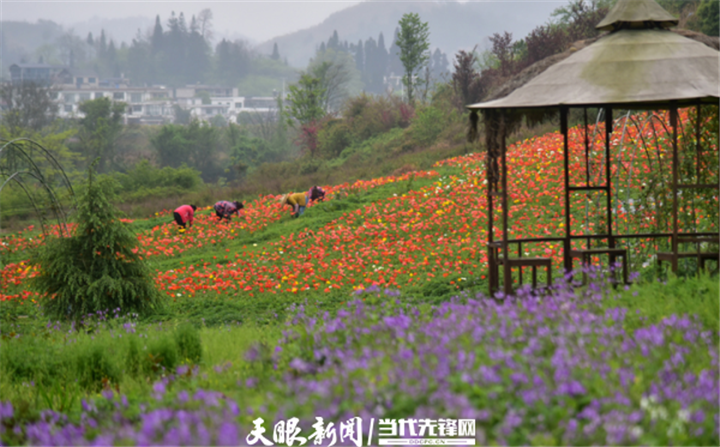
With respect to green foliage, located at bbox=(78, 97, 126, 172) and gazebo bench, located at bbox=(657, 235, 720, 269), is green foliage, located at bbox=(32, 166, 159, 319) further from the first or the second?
green foliage, located at bbox=(78, 97, 126, 172)

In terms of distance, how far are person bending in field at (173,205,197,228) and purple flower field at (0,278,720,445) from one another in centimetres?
1156

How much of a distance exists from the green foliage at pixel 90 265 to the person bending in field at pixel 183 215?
672 centimetres

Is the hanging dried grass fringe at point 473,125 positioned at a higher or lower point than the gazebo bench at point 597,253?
higher

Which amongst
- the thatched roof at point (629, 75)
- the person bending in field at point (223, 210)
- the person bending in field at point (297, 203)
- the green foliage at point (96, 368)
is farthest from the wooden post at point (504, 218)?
the person bending in field at point (223, 210)

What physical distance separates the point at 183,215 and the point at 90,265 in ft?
23.2

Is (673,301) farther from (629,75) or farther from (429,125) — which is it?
(429,125)

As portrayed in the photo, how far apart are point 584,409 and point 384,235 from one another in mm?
9030

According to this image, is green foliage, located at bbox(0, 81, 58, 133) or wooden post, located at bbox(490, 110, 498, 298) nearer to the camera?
wooden post, located at bbox(490, 110, 498, 298)

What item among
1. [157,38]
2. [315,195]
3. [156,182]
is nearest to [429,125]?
[315,195]

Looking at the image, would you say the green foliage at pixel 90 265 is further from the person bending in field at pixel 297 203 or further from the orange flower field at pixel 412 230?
the person bending in field at pixel 297 203

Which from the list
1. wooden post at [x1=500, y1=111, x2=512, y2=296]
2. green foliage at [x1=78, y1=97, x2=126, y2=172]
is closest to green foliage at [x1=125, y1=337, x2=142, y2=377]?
wooden post at [x1=500, y1=111, x2=512, y2=296]

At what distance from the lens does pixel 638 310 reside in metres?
3.88

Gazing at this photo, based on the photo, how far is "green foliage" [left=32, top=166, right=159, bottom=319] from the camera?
782 centimetres

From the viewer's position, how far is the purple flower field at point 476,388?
102 inches
